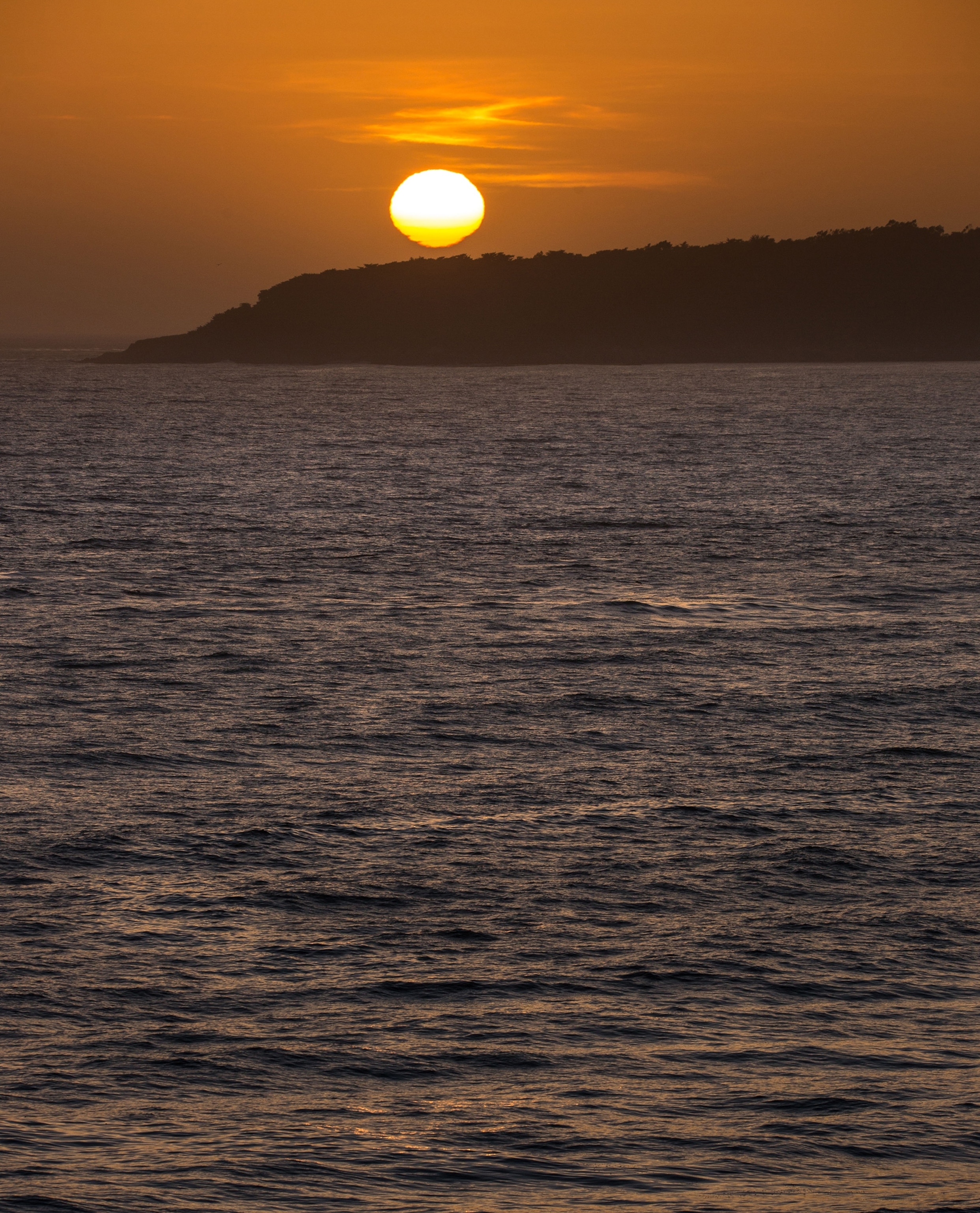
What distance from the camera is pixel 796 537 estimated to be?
50.0 metres

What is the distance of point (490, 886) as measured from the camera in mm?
17391

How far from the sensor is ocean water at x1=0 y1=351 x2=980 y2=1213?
11.6 m

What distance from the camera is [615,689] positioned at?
2786cm

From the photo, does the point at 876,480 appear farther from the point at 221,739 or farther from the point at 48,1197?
the point at 48,1197

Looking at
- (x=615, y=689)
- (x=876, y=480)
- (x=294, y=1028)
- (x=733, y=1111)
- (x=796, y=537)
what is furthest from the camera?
(x=876, y=480)

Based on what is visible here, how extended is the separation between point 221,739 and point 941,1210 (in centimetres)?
1544

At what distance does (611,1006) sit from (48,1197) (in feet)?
18.6

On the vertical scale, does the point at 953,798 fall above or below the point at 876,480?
below

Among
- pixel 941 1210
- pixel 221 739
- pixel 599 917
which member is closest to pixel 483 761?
pixel 221 739

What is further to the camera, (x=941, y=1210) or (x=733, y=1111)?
(x=733, y=1111)

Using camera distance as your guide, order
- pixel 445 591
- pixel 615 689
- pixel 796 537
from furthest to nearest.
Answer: pixel 796 537, pixel 445 591, pixel 615 689

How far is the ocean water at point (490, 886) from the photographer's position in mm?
11570

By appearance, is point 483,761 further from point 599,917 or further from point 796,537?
point 796,537

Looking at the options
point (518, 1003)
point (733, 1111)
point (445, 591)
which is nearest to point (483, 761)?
point (518, 1003)
